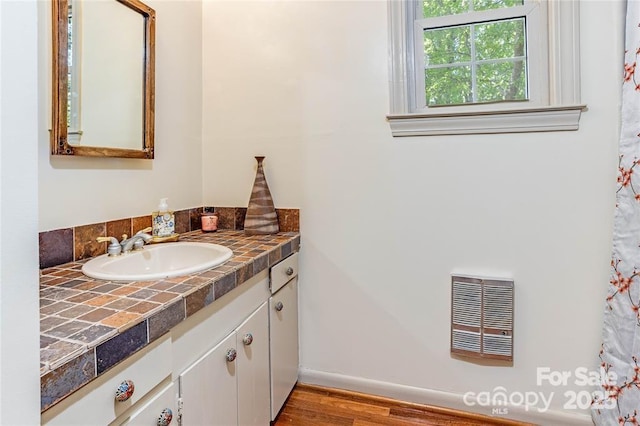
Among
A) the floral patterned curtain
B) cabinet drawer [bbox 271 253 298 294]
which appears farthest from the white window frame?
cabinet drawer [bbox 271 253 298 294]

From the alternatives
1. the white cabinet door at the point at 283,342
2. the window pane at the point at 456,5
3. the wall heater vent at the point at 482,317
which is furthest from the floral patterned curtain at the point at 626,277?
the white cabinet door at the point at 283,342

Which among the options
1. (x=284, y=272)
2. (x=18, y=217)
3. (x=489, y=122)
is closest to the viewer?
(x=18, y=217)

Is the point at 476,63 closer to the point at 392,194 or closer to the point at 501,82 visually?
the point at 501,82

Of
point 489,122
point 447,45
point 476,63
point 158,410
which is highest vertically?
point 447,45

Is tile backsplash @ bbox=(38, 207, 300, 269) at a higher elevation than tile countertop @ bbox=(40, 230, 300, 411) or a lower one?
higher

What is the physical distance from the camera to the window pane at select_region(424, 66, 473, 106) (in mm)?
1563

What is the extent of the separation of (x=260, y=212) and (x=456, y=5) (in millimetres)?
1309

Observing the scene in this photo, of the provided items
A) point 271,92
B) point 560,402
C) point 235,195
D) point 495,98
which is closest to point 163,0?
point 271,92

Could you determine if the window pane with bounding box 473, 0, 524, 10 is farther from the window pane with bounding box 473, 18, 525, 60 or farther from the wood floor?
the wood floor

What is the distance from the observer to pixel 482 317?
4.86 ft

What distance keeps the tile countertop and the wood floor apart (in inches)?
31.3

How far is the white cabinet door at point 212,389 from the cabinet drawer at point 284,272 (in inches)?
13.3

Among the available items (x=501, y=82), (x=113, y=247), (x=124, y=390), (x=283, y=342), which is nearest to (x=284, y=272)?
(x=283, y=342)

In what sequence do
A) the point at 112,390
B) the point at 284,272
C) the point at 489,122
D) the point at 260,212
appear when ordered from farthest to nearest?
the point at 260,212, the point at 284,272, the point at 489,122, the point at 112,390
